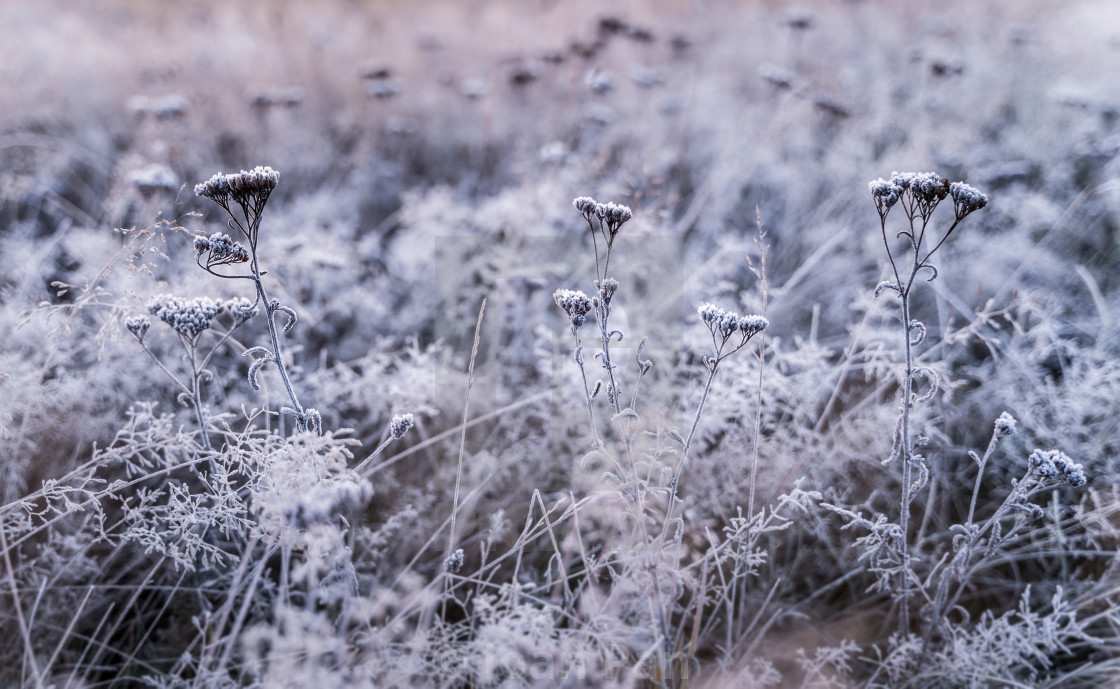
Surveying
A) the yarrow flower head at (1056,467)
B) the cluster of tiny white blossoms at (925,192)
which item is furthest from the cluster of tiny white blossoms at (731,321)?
the yarrow flower head at (1056,467)

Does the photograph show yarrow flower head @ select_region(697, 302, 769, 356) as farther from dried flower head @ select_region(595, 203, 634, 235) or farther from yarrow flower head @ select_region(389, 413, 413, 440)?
yarrow flower head @ select_region(389, 413, 413, 440)

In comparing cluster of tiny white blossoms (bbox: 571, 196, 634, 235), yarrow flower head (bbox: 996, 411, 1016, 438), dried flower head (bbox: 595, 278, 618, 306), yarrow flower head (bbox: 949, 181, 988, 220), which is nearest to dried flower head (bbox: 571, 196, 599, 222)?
cluster of tiny white blossoms (bbox: 571, 196, 634, 235)

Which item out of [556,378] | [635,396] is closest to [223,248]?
[635,396]

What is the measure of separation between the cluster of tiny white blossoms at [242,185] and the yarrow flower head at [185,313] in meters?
0.32

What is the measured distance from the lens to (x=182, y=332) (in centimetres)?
188

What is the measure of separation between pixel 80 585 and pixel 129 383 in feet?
2.92

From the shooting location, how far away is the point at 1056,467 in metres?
1.94

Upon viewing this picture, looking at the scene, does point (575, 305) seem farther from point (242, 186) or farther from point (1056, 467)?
point (1056, 467)

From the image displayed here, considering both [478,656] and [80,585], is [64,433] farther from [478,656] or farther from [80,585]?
[478,656]

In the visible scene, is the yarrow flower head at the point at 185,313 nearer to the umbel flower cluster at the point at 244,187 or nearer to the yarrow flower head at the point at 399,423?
the umbel flower cluster at the point at 244,187

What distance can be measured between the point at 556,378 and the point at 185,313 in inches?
69.2

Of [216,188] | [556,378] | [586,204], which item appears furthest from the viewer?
[556,378]

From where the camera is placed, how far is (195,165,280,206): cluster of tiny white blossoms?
1.86 m

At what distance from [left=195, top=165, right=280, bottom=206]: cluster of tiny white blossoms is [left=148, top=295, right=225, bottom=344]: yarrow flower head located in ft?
1.05
